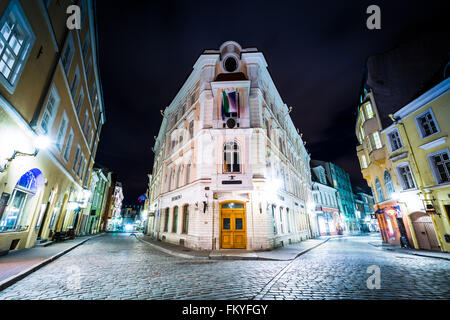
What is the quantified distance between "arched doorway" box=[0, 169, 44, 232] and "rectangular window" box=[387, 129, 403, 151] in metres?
25.0

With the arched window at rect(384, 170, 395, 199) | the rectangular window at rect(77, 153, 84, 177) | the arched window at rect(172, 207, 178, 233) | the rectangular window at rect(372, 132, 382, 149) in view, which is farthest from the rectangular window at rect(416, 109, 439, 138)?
the rectangular window at rect(77, 153, 84, 177)

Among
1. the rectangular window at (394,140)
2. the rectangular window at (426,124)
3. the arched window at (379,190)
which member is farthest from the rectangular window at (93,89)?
the arched window at (379,190)

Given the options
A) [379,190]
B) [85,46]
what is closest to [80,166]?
[85,46]

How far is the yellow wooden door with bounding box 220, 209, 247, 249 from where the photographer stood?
40.4ft

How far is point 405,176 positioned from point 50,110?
82.8ft

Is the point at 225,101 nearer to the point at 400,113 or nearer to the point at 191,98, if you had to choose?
the point at 191,98

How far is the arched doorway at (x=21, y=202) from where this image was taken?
855 cm

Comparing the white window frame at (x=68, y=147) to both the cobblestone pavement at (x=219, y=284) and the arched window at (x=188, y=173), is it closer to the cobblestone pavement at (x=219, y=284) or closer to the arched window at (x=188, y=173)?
the arched window at (x=188, y=173)

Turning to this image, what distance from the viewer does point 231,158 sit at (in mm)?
14016

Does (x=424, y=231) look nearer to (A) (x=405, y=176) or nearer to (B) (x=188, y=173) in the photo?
(A) (x=405, y=176)

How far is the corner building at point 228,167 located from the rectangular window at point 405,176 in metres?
9.00

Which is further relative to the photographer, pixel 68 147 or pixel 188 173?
pixel 188 173
